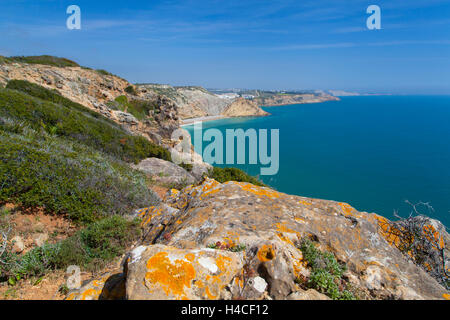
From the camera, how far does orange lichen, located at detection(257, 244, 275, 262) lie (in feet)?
7.86

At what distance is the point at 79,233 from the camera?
4500 mm

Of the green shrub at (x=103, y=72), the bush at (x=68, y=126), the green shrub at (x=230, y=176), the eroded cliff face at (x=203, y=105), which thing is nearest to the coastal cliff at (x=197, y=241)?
the bush at (x=68, y=126)

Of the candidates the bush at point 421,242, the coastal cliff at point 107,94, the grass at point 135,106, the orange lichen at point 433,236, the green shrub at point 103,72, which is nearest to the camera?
the bush at point 421,242

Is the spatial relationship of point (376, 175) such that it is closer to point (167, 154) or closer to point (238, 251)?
point (167, 154)

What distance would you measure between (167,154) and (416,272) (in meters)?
13.8

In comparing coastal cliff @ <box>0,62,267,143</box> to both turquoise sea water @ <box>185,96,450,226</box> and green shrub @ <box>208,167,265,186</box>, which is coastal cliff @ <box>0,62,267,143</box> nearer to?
green shrub @ <box>208,167,265,186</box>

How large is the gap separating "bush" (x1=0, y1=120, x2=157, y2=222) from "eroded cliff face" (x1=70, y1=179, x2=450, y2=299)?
1.34 metres

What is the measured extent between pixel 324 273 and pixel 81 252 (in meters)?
4.00

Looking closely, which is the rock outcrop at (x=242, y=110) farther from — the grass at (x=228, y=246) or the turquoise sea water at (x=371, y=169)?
the grass at (x=228, y=246)

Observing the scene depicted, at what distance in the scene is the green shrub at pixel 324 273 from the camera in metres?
2.32

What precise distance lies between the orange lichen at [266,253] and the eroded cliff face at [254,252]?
0.03 feet

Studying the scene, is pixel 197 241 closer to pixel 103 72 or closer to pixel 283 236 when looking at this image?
pixel 283 236

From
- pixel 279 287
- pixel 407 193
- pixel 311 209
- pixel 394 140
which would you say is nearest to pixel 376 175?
pixel 407 193

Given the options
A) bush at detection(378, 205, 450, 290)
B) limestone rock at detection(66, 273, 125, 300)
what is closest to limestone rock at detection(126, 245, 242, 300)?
limestone rock at detection(66, 273, 125, 300)
